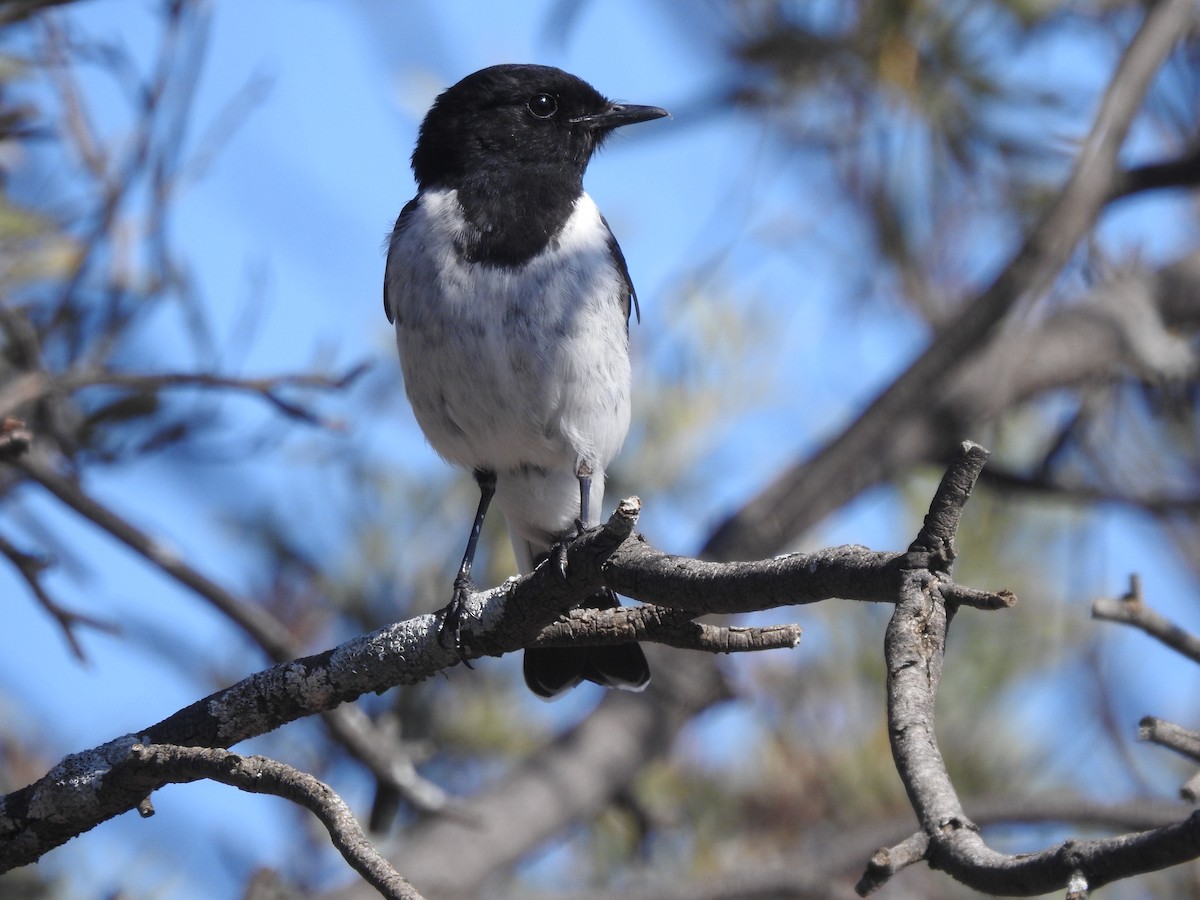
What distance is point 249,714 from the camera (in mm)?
2346

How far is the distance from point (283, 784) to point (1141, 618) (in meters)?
1.27

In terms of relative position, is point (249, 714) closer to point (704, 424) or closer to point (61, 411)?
point (61, 411)

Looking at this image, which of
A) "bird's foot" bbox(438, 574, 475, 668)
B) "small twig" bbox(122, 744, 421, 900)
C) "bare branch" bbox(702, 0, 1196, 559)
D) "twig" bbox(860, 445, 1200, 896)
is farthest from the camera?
"bare branch" bbox(702, 0, 1196, 559)

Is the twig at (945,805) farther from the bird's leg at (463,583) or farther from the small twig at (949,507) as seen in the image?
the bird's leg at (463,583)

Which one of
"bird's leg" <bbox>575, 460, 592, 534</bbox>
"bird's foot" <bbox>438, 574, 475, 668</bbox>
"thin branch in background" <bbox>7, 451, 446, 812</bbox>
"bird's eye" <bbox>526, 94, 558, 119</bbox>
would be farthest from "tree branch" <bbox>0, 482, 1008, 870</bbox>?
"bird's eye" <bbox>526, 94, 558, 119</bbox>

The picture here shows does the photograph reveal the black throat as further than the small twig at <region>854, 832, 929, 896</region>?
Yes

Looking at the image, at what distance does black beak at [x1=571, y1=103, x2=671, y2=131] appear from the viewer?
4125mm

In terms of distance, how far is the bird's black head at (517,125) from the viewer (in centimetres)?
388

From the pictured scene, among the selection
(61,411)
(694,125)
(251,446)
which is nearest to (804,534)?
(694,125)

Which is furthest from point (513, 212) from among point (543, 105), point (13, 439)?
point (13, 439)

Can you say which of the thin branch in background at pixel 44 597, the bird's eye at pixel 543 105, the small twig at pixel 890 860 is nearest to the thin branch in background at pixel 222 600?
the thin branch in background at pixel 44 597

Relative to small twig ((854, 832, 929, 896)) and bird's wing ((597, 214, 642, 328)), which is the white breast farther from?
small twig ((854, 832, 929, 896))

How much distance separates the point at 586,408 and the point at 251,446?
3.53 feet

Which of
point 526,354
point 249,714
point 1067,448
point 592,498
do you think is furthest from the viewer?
point 1067,448
